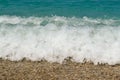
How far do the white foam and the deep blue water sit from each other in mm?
3929

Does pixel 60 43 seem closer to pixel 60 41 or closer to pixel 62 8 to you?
pixel 60 41

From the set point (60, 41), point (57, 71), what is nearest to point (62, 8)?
point (60, 41)

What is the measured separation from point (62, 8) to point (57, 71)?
8003 millimetres

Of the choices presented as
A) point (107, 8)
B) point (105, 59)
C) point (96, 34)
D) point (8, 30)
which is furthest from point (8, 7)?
point (105, 59)

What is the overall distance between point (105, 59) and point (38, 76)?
2.12 metres

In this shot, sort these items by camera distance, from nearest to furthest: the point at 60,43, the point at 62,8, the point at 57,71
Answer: the point at 57,71
the point at 60,43
the point at 62,8

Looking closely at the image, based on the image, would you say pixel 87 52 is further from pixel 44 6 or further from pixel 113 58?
pixel 44 6

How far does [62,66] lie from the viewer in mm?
10133

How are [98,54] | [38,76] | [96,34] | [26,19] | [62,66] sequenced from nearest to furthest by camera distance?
[38,76] → [62,66] → [98,54] → [96,34] → [26,19]

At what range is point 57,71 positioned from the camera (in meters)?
9.73

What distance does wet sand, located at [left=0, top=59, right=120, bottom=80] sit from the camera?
939 centimetres

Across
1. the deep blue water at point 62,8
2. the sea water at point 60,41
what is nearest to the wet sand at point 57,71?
the sea water at point 60,41

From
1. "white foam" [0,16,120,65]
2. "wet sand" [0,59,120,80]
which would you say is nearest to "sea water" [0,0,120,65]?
"white foam" [0,16,120,65]

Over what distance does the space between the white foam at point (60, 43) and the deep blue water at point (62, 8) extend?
3.93 metres
